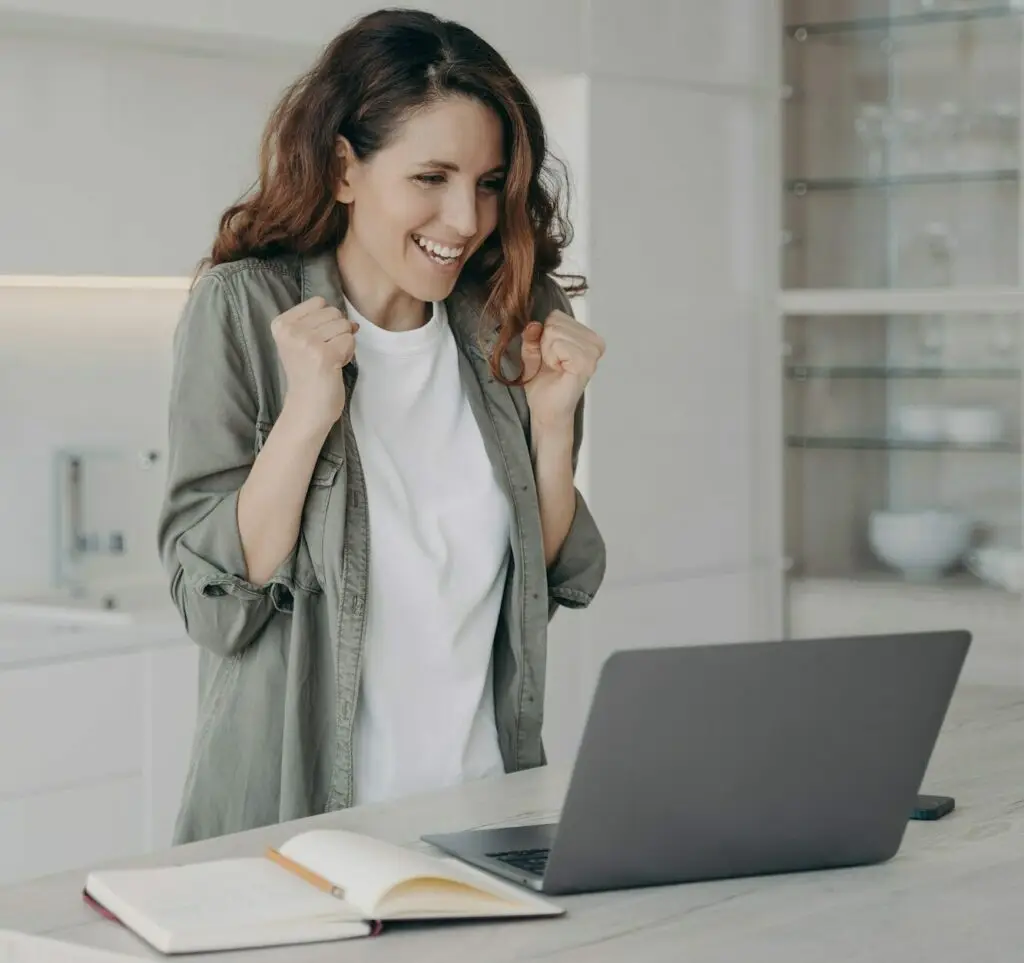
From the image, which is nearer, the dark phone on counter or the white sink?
the dark phone on counter

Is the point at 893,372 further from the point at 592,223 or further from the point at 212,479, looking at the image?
the point at 212,479

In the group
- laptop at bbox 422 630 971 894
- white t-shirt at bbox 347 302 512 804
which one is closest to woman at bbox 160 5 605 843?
white t-shirt at bbox 347 302 512 804

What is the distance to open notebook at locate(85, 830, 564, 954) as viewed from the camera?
1.25 metres

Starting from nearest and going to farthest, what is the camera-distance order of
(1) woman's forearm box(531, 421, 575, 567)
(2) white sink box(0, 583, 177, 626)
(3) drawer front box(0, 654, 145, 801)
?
(1) woman's forearm box(531, 421, 575, 567) → (3) drawer front box(0, 654, 145, 801) → (2) white sink box(0, 583, 177, 626)

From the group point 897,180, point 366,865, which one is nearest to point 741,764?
point 366,865

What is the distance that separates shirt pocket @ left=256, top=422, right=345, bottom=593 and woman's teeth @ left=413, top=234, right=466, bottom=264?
0.78ft

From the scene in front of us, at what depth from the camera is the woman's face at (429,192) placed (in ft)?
6.38

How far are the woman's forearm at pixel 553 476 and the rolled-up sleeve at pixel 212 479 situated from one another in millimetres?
326

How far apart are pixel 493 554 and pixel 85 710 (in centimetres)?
147

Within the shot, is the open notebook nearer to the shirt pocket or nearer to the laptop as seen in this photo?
the laptop

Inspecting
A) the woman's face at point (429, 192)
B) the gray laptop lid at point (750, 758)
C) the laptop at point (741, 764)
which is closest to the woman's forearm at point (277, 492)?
the woman's face at point (429, 192)

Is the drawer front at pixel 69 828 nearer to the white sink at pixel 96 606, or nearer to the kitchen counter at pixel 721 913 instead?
the white sink at pixel 96 606

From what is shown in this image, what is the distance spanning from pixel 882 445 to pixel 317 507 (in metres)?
2.95

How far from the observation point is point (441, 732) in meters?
1.92
